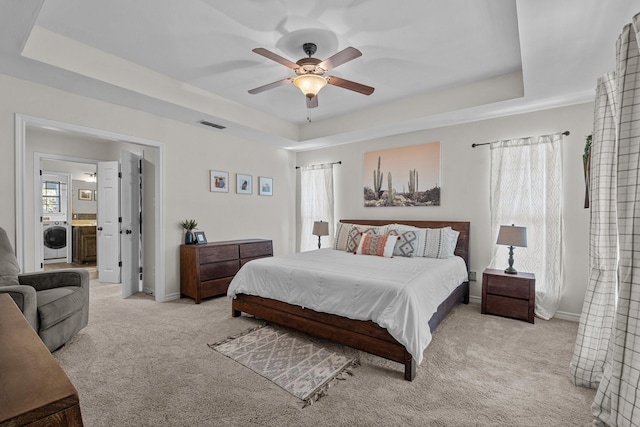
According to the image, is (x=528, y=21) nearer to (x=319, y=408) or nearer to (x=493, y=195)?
(x=493, y=195)

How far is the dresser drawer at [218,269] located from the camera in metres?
4.07

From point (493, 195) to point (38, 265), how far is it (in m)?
6.87

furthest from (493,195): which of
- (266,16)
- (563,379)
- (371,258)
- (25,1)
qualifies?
(25,1)

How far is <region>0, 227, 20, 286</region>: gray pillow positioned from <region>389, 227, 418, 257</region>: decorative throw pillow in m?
3.85

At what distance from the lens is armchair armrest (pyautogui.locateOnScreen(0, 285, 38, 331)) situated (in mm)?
2168

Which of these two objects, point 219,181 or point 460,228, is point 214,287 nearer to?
point 219,181

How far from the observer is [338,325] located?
2.59 meters

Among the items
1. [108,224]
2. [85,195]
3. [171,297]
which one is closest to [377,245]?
[171,297]

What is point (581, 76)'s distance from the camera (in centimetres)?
279

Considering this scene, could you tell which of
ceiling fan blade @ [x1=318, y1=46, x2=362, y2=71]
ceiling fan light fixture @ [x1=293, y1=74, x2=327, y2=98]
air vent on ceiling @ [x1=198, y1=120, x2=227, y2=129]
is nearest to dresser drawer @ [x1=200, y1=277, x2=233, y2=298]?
air vent on ceiling @ [x1=198, y1=120, x2=227, y2=129]

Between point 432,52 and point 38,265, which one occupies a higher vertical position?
point 432,52

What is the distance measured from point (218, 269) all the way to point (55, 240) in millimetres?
5444

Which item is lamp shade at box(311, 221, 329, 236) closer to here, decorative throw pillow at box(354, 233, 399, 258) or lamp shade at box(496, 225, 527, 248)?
decorative throw pillow at box(354, 233, 399, 258)

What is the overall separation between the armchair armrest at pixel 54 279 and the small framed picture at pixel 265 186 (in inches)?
116
